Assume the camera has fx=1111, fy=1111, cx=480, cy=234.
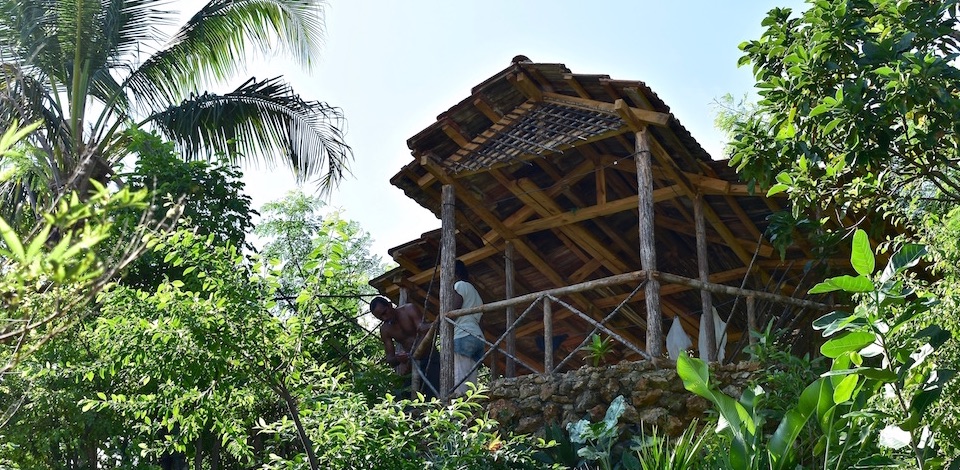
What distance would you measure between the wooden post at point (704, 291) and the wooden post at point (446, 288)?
225 cm

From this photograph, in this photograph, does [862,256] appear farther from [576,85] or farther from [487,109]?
[487,109]

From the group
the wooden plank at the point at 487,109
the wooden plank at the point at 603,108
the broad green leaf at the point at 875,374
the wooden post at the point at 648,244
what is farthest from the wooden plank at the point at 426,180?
the broad green leaf at the point at 875,374

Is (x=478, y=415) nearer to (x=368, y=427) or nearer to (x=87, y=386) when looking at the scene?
(x=368, y=427)

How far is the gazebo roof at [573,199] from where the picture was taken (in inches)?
391

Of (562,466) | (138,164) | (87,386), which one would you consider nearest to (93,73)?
(138,164)

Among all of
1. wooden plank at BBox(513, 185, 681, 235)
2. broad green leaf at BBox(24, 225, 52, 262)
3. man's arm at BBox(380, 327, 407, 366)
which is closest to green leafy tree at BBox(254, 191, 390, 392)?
man's arm at BBox(380, 327, 407, 366)

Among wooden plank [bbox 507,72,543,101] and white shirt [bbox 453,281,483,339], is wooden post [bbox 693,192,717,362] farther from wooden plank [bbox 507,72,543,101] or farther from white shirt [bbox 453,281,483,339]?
white shirt [bbox 453,281,483,339]

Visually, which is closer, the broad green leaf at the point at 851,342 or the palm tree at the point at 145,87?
the broad green leaf at the point at 851,342

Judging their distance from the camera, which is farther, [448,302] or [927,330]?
[448,302]

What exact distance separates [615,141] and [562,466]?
13.6 ft

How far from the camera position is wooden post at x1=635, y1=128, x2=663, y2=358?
28.5ft

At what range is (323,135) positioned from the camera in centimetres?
1273

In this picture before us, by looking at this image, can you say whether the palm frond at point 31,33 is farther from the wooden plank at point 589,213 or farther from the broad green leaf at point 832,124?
the broad green leaf at point 832,124

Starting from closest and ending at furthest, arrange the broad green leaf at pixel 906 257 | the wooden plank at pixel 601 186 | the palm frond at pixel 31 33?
the broad green leaf at pixel 906 257, the wooden plank at pixel 601 186, the palm frond at pixel 31 33
